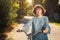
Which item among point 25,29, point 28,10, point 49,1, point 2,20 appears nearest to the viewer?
point 25,29

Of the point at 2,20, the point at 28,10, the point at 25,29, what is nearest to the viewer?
the point at 25,29

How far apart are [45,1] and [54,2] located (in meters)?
1.06

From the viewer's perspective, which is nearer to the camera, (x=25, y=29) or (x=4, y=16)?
(x=25, y=29)

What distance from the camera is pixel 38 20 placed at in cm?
376

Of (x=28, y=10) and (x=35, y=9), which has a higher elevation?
(x=35, y=9)

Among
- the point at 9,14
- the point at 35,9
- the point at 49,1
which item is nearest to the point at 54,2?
the point at 49,1

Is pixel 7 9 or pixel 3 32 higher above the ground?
pixel 7 9

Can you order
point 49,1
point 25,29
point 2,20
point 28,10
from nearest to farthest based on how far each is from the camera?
1. point 25,29
2. point 2,20
3. point 49,1
4. point 28,10

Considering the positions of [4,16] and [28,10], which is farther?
[28,10]

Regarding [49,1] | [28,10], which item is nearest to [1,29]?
[49,1]

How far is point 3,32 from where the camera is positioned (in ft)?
38.9

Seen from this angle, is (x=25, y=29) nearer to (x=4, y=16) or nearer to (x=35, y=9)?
(x=35, y=9)

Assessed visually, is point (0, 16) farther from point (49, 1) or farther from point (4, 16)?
point (49, 1)

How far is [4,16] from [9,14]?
46 centimetres
